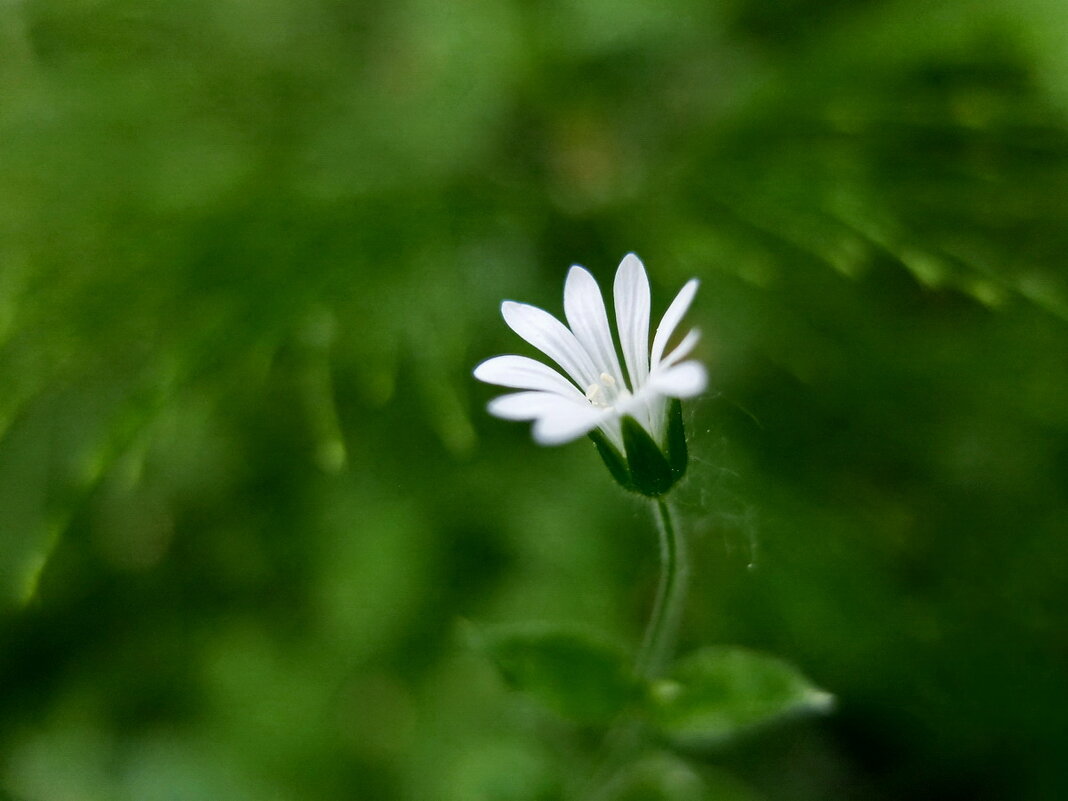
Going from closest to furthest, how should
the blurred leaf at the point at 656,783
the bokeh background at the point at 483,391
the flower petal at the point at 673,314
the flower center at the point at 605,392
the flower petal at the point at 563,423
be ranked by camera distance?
1. the flower petal at the point at 563,423
2. the flower petal at the point at 673,314
3. the flower center at the point at 605,392
4. the blurred leaf at the point at 656,783
5. the bokeh background at the point at 483,391

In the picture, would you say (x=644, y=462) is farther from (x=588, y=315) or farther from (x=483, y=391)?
(x=483, y=391)

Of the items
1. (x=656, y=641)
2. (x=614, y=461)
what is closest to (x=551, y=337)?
(x=614, y=461)

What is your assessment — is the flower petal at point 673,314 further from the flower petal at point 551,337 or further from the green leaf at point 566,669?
the green leaf at point 566,669

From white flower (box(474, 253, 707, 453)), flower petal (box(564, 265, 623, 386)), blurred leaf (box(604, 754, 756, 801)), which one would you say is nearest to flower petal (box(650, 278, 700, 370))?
white flower (box(474, 253, 707, 453))

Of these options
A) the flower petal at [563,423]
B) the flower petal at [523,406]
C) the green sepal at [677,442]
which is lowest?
the flower petal at [563,423]

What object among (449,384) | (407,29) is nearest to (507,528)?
(449,384)

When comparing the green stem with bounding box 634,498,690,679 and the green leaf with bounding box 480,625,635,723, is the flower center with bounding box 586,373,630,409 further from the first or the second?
the green leaf with bounding box 480,625,635,723

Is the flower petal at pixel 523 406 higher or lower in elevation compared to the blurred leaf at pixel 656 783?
higher

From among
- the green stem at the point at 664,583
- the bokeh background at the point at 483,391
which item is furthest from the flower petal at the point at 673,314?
the bokeh background at the point at 483,391
